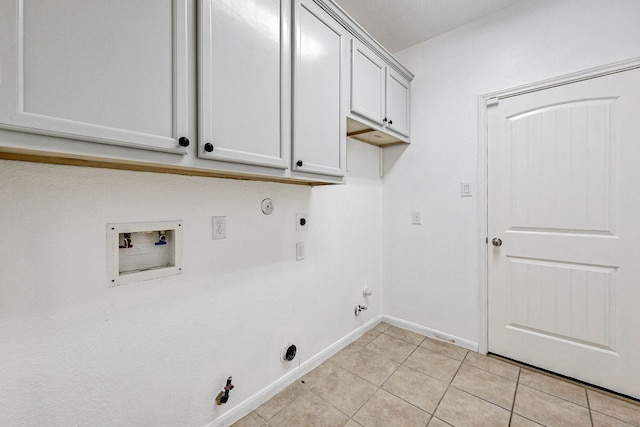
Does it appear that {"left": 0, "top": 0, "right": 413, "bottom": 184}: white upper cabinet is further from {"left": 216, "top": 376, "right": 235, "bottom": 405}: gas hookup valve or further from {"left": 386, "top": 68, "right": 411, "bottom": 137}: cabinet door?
{"left": 216, "top": 376, "right": 235, "bottom": 405}: gas hookup valve

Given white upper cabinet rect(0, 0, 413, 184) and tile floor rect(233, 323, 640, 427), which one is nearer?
white upper cabinet rect(0, 0, 413, 184)

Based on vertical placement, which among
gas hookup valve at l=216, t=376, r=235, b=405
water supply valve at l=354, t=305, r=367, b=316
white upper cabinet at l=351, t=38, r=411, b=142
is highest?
white upper cabinet at l=351, t=38, r=411, b=142

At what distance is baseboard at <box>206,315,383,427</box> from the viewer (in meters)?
1.45

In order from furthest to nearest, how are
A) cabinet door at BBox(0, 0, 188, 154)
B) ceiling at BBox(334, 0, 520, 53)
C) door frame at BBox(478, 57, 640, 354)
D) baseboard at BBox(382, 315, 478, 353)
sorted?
1. baseboard at BBox(382, 315, 478, 353)
2. door frame at BBox(478, 57, 640, 354)
3. ceiling at BBox(334, 0, 520, 53)
4. cabinet door at BBox(0, 0, 188, 154)

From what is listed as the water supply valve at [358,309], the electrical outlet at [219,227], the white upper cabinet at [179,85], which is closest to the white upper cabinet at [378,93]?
the white upper cabinet at [179,85]

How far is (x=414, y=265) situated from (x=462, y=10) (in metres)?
2.05

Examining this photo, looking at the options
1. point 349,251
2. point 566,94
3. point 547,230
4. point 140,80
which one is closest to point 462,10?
point 566,94

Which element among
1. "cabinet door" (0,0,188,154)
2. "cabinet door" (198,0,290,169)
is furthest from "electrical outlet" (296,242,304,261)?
"cabinet door" (0,0,188,154)

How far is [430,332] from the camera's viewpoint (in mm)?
2395

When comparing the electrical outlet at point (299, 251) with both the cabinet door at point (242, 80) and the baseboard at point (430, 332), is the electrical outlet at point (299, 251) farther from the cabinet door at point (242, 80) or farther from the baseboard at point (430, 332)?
the baseboard at point (430, 332)

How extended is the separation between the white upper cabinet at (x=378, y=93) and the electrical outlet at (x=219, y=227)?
3.47 feet

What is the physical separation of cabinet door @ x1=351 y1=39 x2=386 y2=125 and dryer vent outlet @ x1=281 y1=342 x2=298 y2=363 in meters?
1.58

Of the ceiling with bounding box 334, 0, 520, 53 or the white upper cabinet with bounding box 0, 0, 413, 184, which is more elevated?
the ceiling with bounding box 334, 0, 520, 53

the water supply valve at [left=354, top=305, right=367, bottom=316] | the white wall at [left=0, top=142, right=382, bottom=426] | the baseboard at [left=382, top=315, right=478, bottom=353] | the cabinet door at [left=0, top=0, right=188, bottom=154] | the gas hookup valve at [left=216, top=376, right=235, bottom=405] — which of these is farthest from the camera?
the water supply valve at [left=354, top=305, right=367, bottom=316]
